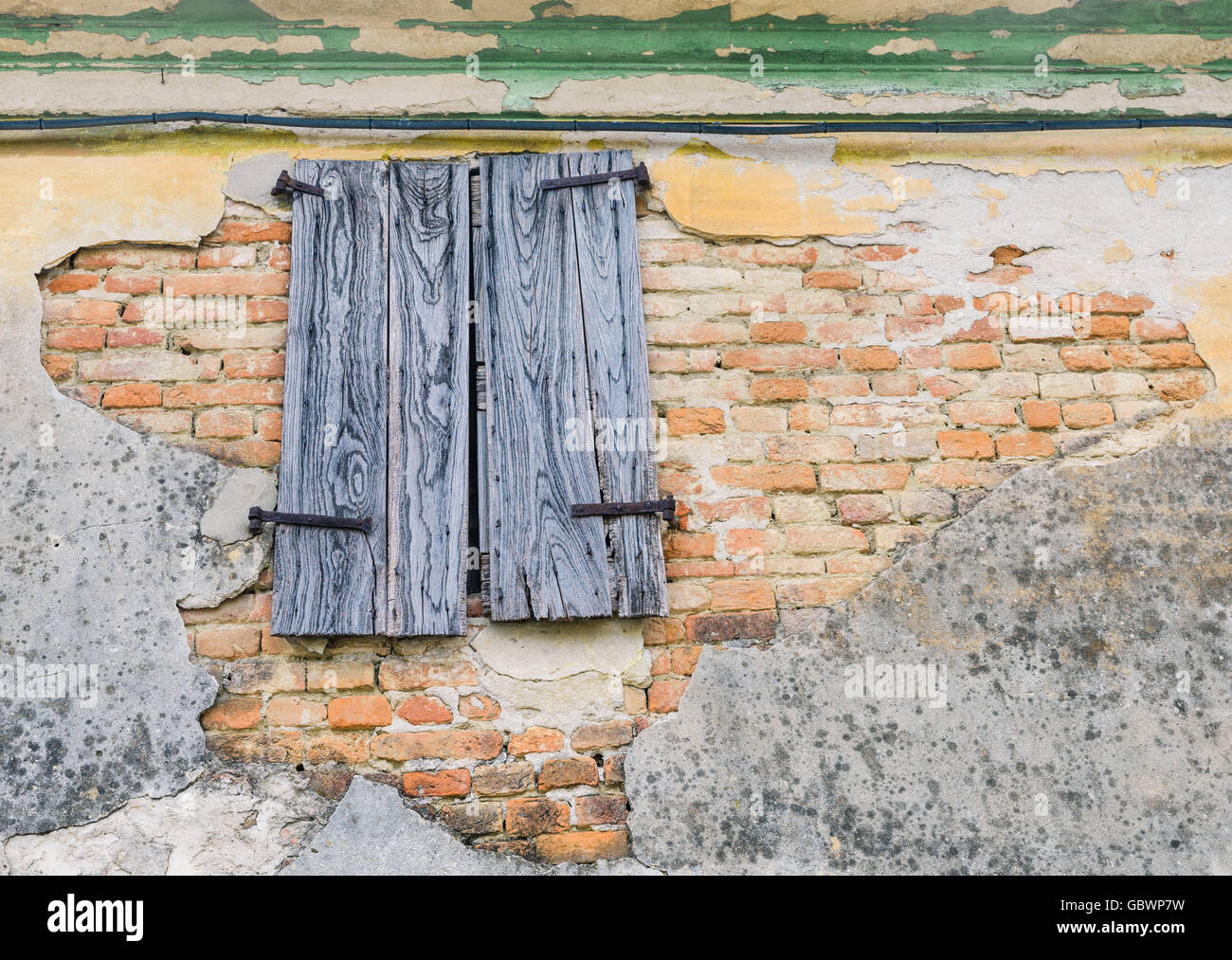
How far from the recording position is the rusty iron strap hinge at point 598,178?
9.42 feet

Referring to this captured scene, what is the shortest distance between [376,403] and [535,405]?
1.43 feet

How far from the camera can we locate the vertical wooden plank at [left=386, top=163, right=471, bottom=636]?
2.51 meters

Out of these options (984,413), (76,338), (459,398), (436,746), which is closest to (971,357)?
(984,413)

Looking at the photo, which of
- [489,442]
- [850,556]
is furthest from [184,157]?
[850,556]

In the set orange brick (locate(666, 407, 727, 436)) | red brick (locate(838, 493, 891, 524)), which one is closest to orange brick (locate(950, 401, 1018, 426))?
red brick (locate(838, 493, 891, 524))

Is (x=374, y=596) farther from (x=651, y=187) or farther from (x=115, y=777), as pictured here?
(x=651, y=187)

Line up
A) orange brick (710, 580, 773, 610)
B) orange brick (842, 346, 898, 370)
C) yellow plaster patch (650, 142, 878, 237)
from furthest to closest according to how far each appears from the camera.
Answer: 1. yellow plaster patch (650, 142, 878, 237)
2. orange brick (842, 346, 898, 370)
3. orange brick (710, 580, 773, 610)

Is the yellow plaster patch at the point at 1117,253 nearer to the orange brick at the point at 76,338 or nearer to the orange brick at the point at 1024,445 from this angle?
the orange brick at the point at 1024,445

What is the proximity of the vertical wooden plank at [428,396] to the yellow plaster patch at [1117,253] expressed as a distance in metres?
1.96

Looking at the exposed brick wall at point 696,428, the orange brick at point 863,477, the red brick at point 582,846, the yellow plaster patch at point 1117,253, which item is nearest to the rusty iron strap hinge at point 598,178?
the exposed brick wall at point 696,428

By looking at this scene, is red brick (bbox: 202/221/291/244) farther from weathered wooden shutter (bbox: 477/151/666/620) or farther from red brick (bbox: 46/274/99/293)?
weathered wooden shutter (bbox: 477/151/666/620)

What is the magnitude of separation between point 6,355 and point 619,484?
1.78 m

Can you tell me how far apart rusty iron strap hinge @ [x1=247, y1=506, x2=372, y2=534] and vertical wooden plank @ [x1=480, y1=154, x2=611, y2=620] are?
33cm

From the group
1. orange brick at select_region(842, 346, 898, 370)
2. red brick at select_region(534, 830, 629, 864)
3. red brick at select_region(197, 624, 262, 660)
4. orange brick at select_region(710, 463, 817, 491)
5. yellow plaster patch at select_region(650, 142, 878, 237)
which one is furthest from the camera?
yellow plaster patch at select_region(650, 142, 878, 237)
